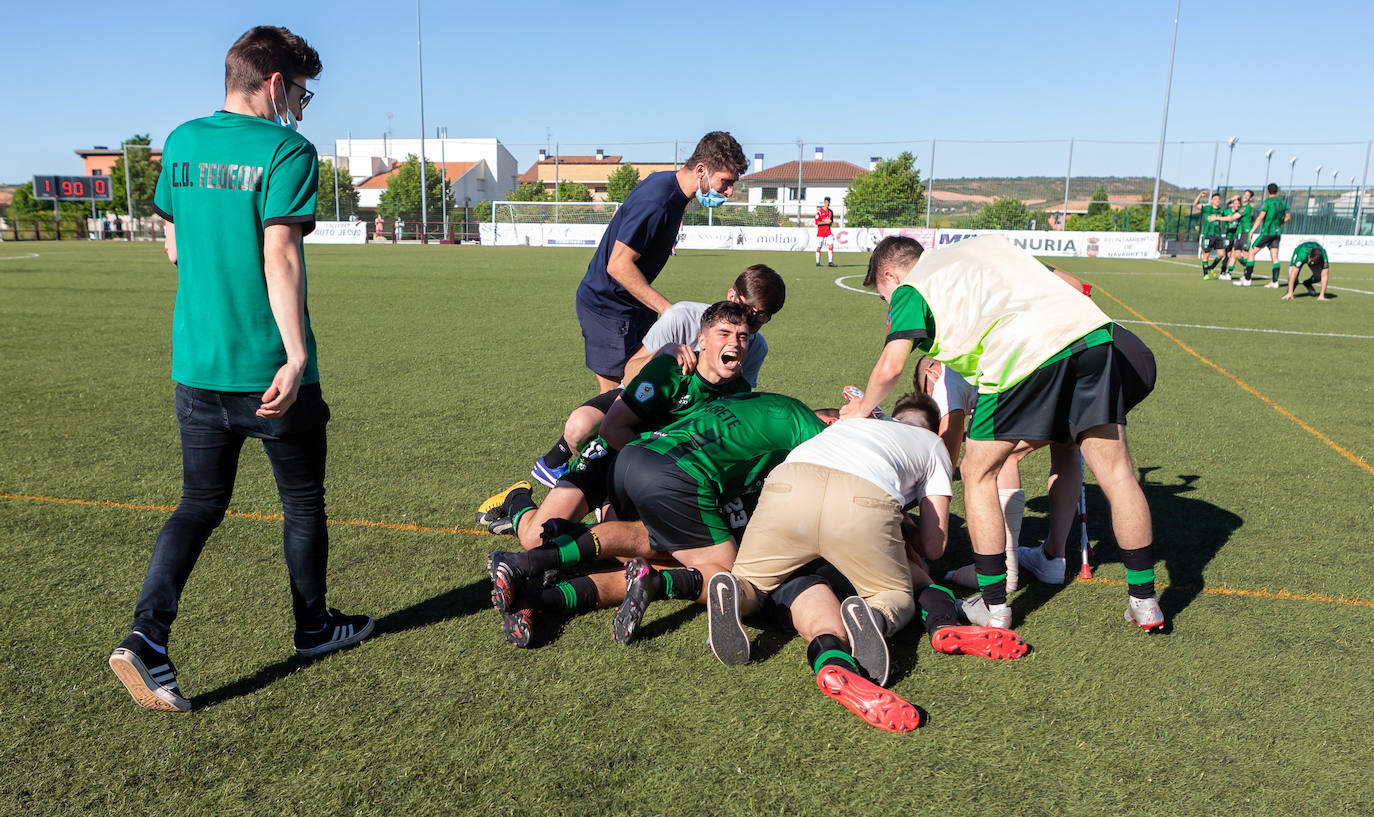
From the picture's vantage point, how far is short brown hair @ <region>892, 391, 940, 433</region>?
356 centimetres

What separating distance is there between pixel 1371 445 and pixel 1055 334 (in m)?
4.68

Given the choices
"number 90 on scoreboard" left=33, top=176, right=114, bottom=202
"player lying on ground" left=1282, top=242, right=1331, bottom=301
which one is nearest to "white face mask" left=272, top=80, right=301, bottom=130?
"player lying on ground" left=1282, top=242, right=1331, bottom=301

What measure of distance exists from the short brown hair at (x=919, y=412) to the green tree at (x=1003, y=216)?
34.5m

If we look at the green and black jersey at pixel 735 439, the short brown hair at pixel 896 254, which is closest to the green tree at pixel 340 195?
the short brown hair at pixel 896 254

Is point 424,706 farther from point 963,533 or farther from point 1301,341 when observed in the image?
point 1301,341

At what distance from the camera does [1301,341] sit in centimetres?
1110

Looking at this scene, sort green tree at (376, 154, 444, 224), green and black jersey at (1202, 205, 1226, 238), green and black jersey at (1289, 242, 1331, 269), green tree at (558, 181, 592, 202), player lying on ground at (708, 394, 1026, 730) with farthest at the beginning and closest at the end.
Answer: green tree at (376, 154, 444, 224) → green tree at (558, 181, 592, 202) → green and black jersey at (1202, 205, 1226, 238) → green and black jersey at (1289, 242, 1331, 269) → player lying on ground at (708, 394, 1026, 730)

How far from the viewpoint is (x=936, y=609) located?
329 cm

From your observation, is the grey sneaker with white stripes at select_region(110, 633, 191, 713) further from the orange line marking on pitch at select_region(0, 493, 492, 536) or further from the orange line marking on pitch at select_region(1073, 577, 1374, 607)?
the orange line marking on pitch at select_region(1073, 577, 1374, 607)

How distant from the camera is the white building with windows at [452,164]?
312 ft

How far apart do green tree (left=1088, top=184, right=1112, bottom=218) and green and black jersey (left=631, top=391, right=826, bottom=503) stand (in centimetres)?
3933

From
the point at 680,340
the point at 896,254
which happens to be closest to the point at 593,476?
the point at 680,340

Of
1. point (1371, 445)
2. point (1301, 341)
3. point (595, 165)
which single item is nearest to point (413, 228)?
point (1301, 341)

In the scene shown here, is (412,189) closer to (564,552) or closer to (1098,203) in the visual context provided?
(1098,203)
